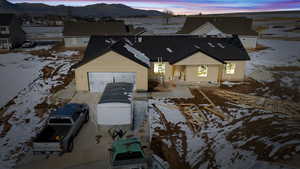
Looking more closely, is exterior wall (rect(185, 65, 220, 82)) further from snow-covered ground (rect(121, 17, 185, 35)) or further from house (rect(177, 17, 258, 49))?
snow-covered ground (rect(121, 17, 185, 35))

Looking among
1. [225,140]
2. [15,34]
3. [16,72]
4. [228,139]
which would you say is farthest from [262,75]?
[15,34]

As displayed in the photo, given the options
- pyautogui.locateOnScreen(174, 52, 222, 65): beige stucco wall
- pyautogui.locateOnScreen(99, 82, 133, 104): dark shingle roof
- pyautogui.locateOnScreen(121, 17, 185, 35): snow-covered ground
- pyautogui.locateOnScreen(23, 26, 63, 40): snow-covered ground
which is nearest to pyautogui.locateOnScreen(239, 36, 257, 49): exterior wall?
pyautogui.locateOnScreen(174, 52, 222, 65): beige stucco wall

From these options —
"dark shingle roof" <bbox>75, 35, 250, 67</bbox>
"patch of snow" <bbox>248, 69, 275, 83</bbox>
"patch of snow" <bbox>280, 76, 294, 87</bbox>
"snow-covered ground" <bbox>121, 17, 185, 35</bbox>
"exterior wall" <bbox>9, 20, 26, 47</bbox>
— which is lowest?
"patch of snow" <bbox>280, 76, 294, 87</bbox>

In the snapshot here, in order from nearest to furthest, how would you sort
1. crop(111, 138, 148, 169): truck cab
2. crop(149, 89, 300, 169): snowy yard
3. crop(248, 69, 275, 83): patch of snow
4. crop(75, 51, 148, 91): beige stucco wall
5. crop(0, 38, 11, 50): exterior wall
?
crop(111, 138, 148, 169): truck cab
crop(149, 89, 300, 169): snowy yard
crop(75, 51, 148, 91): beige stucco wall
crop(248, 69, 275, 83): patch of snow
crop(0, 38, 11, 50): exterior wall

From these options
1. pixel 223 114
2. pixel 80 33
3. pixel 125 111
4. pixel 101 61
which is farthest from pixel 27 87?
pixel 80 33

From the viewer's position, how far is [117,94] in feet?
46.8

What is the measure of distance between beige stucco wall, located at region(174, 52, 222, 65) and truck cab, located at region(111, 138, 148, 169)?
13711 mm

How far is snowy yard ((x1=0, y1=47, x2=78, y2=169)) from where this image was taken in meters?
11.6

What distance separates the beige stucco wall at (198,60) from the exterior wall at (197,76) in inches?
21.2

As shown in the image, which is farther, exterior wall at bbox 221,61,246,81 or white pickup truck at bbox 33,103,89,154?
exterior wall at bbox 221,61,246,81

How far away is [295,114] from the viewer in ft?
50.0

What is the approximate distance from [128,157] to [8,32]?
48394 millimetres

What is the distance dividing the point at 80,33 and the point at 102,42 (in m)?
27.3

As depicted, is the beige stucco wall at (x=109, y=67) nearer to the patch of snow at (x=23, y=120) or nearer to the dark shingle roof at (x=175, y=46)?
the dark shingle roof at (x=175, y=46)
